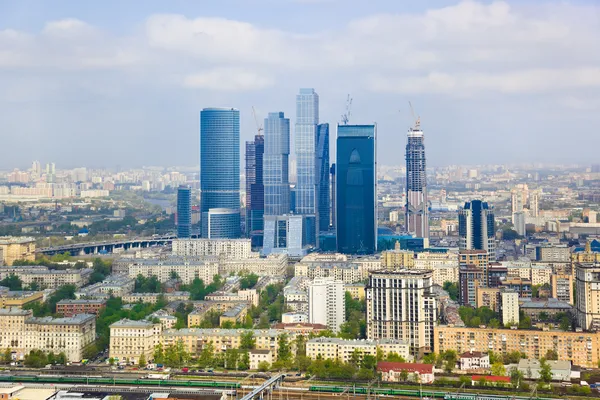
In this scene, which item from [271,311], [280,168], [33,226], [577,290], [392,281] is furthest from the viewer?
[280,168]

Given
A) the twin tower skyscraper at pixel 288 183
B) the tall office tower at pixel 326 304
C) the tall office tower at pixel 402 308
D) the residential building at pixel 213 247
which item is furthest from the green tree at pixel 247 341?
the twin tower skyscraper at pixel 288 183

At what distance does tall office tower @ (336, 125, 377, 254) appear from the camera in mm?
28359

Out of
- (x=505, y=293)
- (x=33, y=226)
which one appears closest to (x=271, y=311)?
(x=505, y=293)

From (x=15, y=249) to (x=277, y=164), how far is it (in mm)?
11205

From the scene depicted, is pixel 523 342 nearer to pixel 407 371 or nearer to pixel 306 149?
pixel 407 371

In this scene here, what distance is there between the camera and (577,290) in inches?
576

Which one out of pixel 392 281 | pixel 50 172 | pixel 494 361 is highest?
pixel 50 172

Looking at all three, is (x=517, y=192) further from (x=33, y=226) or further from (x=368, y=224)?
(x=33, y=226)

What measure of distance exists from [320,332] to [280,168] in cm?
1853

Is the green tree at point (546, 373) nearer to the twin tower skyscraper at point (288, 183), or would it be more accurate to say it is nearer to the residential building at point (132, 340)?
the residential building at point (132, 340)

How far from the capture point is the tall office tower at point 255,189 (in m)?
31.7

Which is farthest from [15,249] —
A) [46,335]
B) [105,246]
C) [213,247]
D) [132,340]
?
[132,340]

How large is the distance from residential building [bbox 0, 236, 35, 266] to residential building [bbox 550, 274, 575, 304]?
13.6m

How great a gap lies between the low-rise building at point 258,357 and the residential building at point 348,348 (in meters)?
0.57
